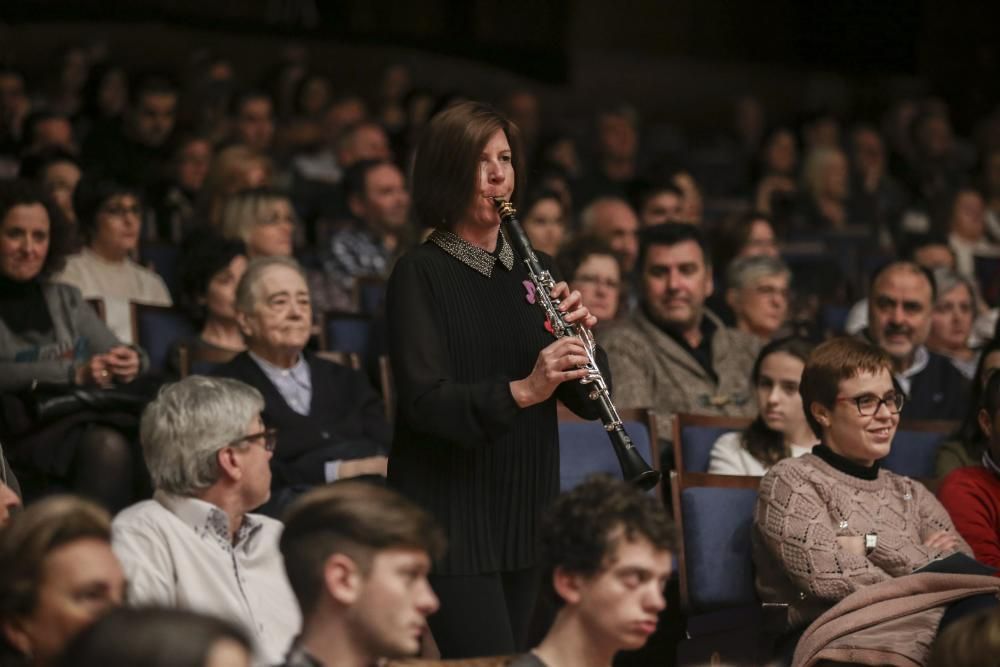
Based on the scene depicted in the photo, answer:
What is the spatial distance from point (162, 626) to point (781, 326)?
3.92 meters

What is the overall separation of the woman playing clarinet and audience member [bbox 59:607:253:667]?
0.94m

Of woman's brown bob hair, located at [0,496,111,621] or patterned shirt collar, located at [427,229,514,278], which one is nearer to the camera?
woman's brown bob hair, located at [0,496,111,621]

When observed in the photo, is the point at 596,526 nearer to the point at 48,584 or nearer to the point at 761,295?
the point at 48,584

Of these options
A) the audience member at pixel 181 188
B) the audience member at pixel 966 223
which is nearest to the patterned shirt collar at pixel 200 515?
the audience member at pixel 181 188

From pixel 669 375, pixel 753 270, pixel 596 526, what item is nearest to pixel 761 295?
pixel 753 270

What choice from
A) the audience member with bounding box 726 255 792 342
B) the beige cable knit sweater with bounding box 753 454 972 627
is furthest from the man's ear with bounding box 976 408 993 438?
the audience member with bounding box 726 255 792 342

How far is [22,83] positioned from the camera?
23.6ft

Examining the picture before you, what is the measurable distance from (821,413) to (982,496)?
0.52 m

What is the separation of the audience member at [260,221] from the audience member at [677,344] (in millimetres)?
1324

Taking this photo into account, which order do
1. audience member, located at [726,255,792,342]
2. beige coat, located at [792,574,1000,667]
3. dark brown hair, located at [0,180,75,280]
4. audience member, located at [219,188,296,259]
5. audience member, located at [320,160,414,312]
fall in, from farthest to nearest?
audience member, located at [320,160,414,312] < audience member, located at [219,188,296,259] < audience member, located at [726,255,792,342] < dark brown hair, located at [0,180,75,280] < beige coat, located at [792,574,1000,667]

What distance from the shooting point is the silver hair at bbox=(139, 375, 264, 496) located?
2881 millimetres

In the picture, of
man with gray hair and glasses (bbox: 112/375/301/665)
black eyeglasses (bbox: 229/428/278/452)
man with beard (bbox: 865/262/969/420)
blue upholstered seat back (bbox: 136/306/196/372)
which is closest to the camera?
man with gray hair and glasses (bbox: 112/375/301/665)

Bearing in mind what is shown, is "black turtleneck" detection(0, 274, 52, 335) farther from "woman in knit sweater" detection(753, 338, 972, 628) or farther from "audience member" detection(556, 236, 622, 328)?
"woman in knit sweater" detection(753, 338, 972, 628)

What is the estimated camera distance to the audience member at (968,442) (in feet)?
13.0
